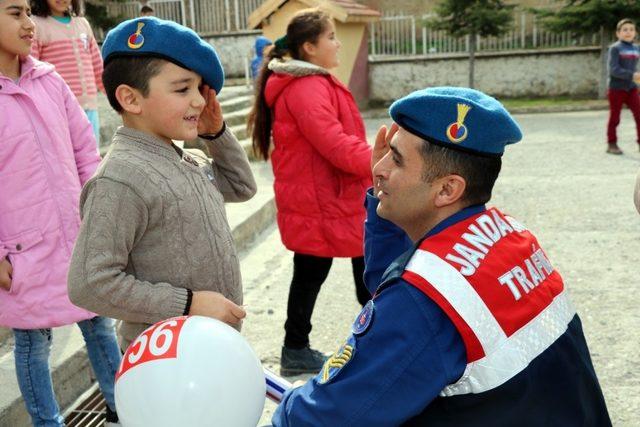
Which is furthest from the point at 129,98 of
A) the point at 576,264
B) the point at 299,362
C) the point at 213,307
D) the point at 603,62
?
the point at 603,62

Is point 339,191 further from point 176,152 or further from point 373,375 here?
point 373,375

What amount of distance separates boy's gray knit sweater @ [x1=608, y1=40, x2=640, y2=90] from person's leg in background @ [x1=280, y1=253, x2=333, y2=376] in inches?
286

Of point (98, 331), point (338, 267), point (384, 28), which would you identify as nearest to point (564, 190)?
point (338, 267)

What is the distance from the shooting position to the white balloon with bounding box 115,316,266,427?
62.9 inches

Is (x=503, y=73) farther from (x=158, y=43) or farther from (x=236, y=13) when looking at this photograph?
(x=158, y=43)

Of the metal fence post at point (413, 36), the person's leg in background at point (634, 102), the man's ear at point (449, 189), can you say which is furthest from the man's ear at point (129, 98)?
the metal fence post at point (413, 36)

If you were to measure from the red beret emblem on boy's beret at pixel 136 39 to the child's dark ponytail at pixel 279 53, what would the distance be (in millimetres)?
1582

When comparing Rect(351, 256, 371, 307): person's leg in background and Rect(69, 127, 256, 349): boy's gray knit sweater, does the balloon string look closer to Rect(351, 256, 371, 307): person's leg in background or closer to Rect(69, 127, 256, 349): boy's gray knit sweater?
Rect(69, 127, 256, 349): boy's gray knit sweater

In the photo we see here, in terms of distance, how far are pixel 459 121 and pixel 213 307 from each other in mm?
866

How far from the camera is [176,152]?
2193 millimetres

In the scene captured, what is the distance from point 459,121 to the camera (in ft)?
5.16

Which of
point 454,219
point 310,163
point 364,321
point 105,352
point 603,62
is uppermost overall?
point 454,219

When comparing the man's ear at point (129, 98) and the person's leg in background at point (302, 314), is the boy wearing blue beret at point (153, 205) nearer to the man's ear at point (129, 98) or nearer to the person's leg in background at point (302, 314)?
the man's ear at point (129, 98)

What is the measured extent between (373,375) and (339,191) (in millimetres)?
2165
